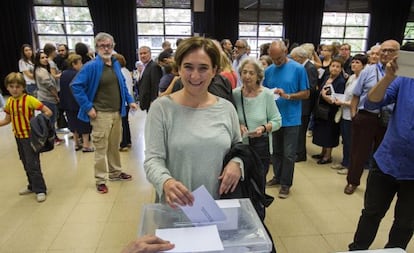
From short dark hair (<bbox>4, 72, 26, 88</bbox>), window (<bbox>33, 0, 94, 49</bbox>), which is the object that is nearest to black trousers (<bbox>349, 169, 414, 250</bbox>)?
short dark hair (<bbox>4, 72, 26, 88</bbox>)

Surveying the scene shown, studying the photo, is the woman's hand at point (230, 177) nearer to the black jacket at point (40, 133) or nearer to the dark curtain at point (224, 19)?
the black jacket at point (40, 133)

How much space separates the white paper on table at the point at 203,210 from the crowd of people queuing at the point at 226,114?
0.03 meters

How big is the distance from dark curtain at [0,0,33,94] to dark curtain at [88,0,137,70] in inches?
77.9

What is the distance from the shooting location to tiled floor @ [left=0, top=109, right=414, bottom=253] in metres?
2.45

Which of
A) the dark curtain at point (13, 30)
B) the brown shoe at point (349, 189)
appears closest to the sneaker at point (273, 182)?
the brown shoe at point (349, 189)

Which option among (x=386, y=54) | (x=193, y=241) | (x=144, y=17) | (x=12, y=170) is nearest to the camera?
(x=193, y=241)

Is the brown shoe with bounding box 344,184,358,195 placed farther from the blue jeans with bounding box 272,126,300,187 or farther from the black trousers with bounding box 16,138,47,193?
the black trousers with bounding box 16,138,47,193

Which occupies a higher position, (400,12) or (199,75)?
(400,12)

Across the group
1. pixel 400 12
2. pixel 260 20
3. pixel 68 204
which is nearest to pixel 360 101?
pixel 68 204

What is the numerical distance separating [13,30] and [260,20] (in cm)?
772

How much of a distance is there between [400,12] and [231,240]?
12300 millimetres

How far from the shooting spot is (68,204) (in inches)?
120

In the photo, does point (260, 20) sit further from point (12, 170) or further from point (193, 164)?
point (193, 164)

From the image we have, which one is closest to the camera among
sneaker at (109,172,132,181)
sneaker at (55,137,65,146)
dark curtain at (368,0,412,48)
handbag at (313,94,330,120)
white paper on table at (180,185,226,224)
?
white paper on table at (180,185,226,224)
